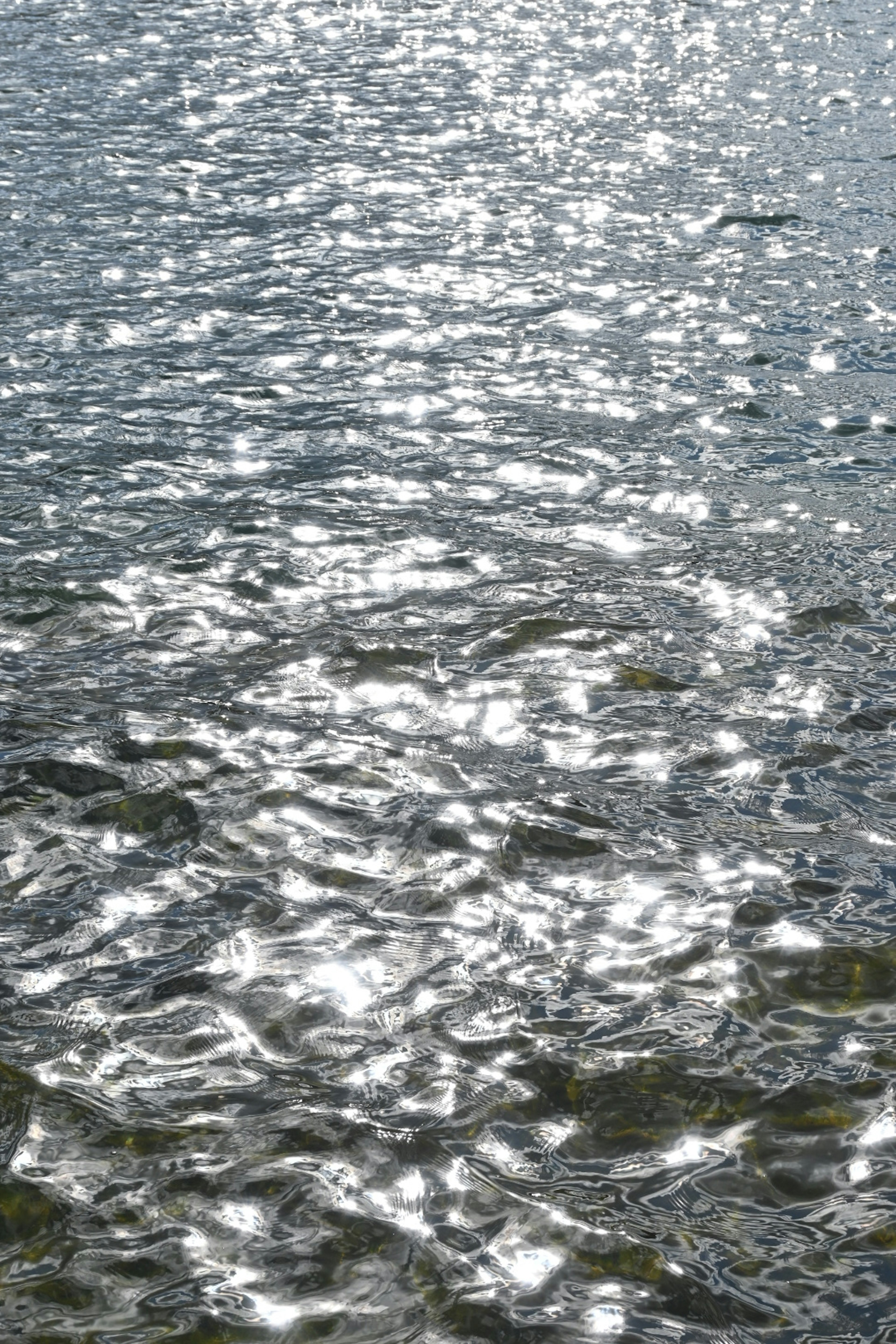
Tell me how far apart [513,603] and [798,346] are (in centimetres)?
764

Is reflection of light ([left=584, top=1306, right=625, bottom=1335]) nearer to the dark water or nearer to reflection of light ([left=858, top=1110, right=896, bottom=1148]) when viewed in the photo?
the dark water

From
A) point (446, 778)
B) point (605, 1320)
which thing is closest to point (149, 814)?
point (446, 778)

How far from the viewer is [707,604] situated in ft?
36.0

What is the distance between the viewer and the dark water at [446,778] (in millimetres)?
5738

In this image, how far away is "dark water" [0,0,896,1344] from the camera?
226 inches

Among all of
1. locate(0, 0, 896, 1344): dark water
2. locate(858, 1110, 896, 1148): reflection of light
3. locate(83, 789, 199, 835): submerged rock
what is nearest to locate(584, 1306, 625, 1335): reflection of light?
locate(0, 0, 896, 1344): dark water

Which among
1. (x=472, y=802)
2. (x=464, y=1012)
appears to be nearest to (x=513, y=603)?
(x=472, y=802)

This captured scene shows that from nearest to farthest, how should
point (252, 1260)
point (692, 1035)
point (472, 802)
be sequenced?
1. point (252, 1260)
2. point (692, 1035)
3. point (472, 802)

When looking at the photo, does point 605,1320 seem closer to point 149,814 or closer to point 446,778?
point 446,778

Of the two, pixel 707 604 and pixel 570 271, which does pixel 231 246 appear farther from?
pixel 707 604

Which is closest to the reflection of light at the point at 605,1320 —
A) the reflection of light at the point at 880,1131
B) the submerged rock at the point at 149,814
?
the reflection of light at the point at 880,1131

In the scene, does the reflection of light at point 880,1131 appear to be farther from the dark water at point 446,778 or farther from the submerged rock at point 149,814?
the submerged rock at point 149,814

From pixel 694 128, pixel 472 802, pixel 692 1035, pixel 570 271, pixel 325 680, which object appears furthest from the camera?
pixel 694 128

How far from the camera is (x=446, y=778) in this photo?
28.8 ft
